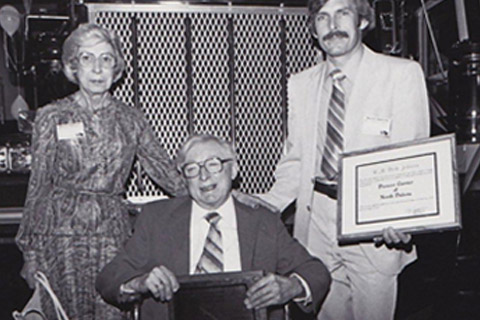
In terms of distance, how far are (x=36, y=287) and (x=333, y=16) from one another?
55.7 inches

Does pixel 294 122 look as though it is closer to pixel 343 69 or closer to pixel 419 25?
pixel 343 69

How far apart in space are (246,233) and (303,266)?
0.70 feet

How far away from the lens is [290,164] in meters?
2.19

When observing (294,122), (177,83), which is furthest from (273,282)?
(177,83)

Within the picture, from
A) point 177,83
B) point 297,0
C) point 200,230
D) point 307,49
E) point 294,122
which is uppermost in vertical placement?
point 297,0

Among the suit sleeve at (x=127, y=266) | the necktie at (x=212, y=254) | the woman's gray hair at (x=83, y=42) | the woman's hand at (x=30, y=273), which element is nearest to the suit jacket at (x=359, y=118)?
the necktie at (x=212, y=254)

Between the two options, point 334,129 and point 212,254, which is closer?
point 212,254

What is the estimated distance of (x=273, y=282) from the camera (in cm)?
161

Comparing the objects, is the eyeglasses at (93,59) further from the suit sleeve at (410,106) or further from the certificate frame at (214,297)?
the suit sleeve at (410,106)

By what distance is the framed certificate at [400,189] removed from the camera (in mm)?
1773

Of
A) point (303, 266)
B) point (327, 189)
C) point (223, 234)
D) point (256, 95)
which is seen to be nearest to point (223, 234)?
point (223, 234)

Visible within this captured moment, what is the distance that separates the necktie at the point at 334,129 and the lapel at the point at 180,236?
1.65 ft

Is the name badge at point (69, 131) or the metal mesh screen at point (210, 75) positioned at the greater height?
the metal mesh screen at point (210, 75)

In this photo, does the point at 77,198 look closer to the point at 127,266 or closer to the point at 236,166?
the point at 127,266
